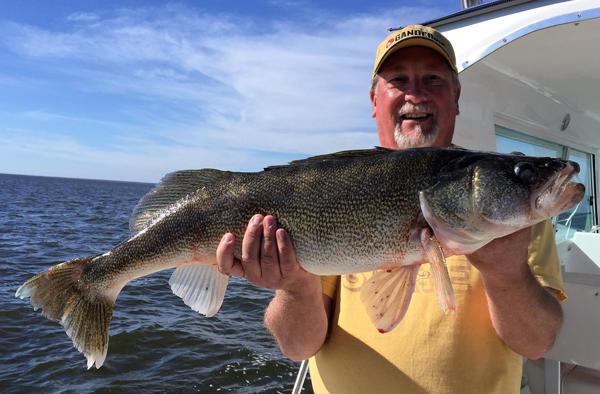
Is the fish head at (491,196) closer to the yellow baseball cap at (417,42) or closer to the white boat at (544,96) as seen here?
the yellow baseball cap at (417,42)

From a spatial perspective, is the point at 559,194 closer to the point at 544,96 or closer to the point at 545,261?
the point at 545,261

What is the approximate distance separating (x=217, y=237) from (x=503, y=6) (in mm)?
3229

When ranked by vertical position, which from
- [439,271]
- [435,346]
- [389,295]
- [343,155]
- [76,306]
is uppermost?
[343,155]

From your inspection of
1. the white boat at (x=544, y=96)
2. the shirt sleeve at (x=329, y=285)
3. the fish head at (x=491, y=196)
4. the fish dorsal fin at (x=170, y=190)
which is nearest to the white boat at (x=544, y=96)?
the white boat at (x=544, y=96)

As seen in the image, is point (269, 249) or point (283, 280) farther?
point (283, 280)

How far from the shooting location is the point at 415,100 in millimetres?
3148

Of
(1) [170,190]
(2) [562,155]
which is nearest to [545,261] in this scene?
(1) [170,190]

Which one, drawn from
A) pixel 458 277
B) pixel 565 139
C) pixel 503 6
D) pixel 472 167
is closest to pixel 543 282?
pixel 458 277

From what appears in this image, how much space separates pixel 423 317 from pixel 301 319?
0.71 metres

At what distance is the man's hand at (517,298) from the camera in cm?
229

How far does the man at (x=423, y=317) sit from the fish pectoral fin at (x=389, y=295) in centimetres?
30

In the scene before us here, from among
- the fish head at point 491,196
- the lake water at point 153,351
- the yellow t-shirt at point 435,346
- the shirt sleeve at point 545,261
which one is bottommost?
the lake water at point 153,351

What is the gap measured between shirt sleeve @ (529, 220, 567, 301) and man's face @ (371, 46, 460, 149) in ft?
2.86

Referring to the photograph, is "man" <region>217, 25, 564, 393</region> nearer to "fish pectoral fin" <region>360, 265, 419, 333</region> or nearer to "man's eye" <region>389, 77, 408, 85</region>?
"man's eye" <region>389, 77, 408, 85</region>
